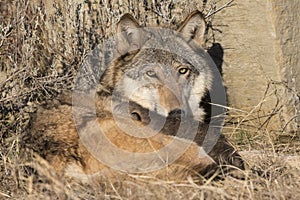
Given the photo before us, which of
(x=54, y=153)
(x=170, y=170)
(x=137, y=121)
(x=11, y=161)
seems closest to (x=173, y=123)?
(x=137, y=121)

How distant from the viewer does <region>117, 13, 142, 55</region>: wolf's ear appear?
549 cm

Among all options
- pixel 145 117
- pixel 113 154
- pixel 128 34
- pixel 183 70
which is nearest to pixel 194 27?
pixel 183 70

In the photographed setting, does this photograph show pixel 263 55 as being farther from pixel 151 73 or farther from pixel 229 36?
pixel 151 73

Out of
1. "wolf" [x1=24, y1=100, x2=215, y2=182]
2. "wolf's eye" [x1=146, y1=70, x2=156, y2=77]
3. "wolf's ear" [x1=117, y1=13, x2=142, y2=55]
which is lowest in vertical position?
"wolf" [x1=24, y1=100, x2=215, y2=182]

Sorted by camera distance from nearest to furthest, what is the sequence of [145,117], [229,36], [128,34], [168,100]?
1. [145,117]
2. [168,100]
3. [128,34]
4. [229,36]

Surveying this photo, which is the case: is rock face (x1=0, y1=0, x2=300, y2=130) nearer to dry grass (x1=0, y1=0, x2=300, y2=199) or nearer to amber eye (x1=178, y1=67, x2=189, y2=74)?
dry grass (x1=0, y1=0, x2=300, y2=199)

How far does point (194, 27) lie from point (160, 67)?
567mm

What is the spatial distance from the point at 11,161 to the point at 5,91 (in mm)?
1331

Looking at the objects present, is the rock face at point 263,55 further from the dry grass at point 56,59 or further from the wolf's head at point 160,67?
the wolf's head at point 160,67

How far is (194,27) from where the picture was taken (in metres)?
5.80

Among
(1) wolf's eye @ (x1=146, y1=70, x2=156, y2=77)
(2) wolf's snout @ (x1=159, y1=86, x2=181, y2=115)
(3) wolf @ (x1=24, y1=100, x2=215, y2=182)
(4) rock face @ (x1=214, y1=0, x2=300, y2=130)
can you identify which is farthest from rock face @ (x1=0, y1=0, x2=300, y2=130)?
(3) wolf @ (x1=24, y1=100, x2=215, y2=182)

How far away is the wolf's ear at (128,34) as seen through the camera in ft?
18.0

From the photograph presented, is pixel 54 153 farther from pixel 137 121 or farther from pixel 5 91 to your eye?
pixel 5 91

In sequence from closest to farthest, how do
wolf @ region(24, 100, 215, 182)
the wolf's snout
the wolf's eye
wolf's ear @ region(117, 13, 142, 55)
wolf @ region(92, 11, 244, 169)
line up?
1. wolf @ region(24, 100, 215, 182)
2. the wolf's snout
3. wolf @ region(92, 11, 244, 169)
4. wolf's ear @ region(117, 13, 142, 55)
5. the wolf's eye
